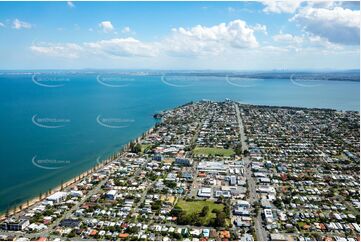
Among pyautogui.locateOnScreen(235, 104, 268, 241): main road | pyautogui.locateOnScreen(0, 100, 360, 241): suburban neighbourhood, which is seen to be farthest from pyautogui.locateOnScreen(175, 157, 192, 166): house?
pyautogui.locateOnScreen(235, 104, 268, 241): main road

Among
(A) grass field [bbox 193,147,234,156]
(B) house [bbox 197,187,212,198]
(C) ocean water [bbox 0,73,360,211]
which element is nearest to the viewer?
(B) house [bbox 197,187,212,198]

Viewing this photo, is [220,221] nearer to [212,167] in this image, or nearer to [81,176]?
[212,167]

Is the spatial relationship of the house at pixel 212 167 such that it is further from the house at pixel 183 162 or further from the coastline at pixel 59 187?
the coastline at pixel 59 187

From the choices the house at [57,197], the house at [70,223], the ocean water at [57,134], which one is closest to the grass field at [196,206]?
the house at [70,223]

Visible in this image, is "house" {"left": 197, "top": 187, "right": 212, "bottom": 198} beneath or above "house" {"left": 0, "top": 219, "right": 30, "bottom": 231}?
above

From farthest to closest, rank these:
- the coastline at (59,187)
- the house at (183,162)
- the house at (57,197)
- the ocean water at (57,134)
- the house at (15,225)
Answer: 1. the house at (183,162)
2. the ocean water at (57,134)
3. the house at (57,197)
4. the coastline at (59,187)
5. the house at (15,225)

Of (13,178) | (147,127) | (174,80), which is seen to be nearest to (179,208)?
(13,178)

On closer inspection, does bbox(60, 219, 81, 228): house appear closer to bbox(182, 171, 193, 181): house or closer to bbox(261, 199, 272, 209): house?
bbox(182, 171, 193, 181): house

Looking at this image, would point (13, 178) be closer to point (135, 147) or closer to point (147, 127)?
point (135, 147)
